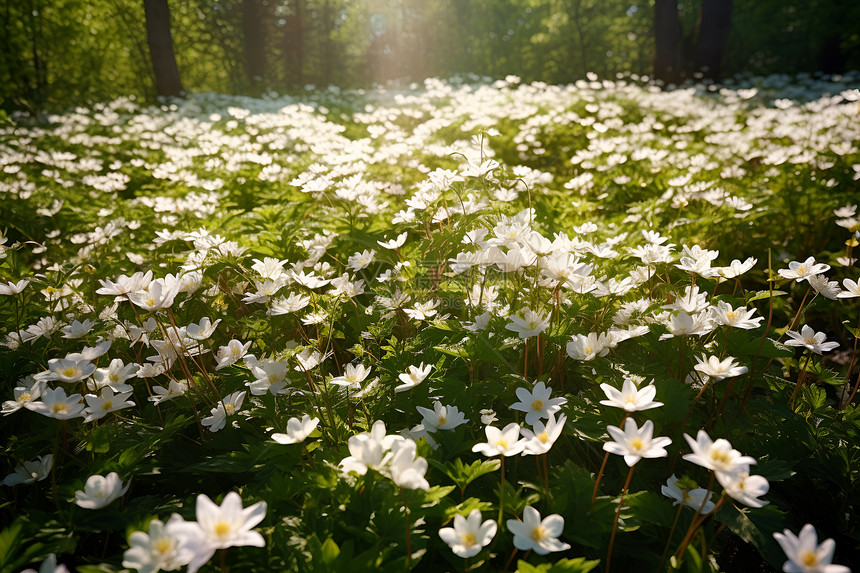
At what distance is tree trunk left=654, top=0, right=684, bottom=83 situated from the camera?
12594mm

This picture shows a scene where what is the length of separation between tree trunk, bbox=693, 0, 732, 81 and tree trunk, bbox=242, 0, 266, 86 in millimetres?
15127

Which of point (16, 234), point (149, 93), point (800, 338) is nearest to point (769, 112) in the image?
point (800, 338)

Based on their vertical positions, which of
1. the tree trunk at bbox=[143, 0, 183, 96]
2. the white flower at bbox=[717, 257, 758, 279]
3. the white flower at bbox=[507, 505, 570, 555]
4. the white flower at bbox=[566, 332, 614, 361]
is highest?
the tree trunk at bbox=[143, 0, 183, 96]

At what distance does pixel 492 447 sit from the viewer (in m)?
1.23

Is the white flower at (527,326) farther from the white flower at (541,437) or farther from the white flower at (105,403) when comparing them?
the white flower at (105,403)

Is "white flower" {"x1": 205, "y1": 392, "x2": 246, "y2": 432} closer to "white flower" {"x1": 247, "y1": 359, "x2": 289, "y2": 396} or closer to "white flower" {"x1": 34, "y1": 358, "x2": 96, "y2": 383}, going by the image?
"white flower" {"x1": 247, "y1": 359, "x2": 289, "y2": 396}

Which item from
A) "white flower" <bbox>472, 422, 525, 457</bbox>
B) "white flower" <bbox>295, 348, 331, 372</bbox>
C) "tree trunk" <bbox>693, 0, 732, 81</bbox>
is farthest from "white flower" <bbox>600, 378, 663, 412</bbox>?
"tree trunk" <bbox>693, 0, 732, 81</bbox>

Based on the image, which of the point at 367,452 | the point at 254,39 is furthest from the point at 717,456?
the point at 254,39

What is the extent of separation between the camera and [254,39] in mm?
18750

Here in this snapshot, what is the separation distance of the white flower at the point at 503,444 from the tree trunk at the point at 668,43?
14.9m

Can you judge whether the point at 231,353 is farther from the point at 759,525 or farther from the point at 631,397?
the point at 759,525

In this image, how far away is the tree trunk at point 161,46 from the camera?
455 inches

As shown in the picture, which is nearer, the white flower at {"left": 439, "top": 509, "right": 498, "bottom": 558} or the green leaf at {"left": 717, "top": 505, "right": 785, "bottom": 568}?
the white flower at {"left": 439, "top": 509, "right": 498, "bottom": 558}

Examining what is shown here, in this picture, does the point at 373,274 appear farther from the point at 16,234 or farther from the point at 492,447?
the point at 16,234
